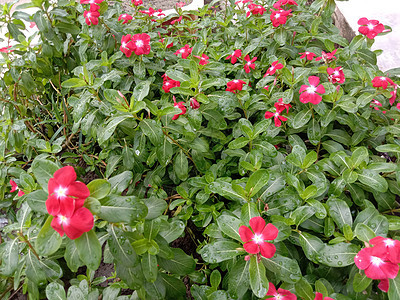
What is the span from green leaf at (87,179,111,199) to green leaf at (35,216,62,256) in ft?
0.39

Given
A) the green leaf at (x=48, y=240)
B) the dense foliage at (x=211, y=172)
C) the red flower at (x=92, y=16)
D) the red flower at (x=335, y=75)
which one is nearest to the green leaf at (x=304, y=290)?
the dense foliage at (x=211, y=172)

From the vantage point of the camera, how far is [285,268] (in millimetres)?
874

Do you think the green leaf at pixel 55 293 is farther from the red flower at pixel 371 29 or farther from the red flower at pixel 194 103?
the red flower at pixel 371 29

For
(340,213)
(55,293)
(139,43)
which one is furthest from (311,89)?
(55,293)

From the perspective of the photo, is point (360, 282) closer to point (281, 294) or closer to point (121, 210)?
point (281, 294)

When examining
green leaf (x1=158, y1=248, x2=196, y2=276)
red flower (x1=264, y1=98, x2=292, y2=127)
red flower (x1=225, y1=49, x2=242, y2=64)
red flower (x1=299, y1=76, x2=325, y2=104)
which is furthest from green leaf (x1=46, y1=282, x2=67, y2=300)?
red flower (x1=225, y1=49, x2=242, y2=64)

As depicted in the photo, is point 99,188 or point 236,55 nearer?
point 99,188

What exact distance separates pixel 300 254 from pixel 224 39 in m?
1.73

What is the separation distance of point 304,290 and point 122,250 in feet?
1.97

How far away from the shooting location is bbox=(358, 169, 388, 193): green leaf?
104 centimetres

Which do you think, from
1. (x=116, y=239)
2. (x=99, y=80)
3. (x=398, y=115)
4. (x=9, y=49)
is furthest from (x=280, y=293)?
(x=9, y=49)

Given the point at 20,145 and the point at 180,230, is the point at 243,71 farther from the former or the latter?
the point at 20,145

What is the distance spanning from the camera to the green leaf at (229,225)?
903 millimetres

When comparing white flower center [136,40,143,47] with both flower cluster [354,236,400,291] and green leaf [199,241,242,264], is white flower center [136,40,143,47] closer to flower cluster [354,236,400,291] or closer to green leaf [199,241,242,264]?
green leaf [199,241,242,264]
